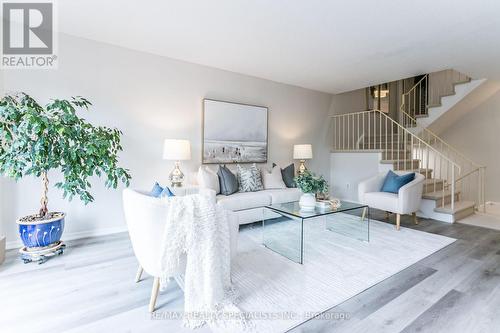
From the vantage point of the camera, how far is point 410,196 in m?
3.65

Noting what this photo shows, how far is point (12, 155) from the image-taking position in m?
2.32

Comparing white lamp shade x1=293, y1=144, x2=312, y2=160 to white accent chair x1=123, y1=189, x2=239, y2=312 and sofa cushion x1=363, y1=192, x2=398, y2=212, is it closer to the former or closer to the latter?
sofa cushion x1=363, y1=192, x2=398, y2=212

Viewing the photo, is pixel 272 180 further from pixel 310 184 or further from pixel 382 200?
pixel 382 200

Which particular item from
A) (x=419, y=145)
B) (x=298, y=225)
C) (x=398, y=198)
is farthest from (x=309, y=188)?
(x=419, y=145)

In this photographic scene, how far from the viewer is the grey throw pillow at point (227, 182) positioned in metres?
3.73

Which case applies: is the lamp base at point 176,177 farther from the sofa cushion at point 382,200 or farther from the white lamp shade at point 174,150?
the sofa cushion at point 382,200

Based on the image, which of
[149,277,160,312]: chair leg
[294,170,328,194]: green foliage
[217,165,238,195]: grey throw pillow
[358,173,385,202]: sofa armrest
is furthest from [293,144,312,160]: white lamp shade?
[149,277,160,312]: chair leg

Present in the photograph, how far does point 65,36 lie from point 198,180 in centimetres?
249

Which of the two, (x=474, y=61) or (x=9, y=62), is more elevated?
(x=474, y=61)

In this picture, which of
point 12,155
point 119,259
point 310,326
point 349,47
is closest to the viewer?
point 310,326

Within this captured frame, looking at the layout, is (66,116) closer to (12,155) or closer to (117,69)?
(12,155)

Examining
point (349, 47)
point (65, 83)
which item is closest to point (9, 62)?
point (65, 83)

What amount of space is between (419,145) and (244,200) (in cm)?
411

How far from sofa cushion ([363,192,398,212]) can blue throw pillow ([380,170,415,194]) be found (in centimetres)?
13
